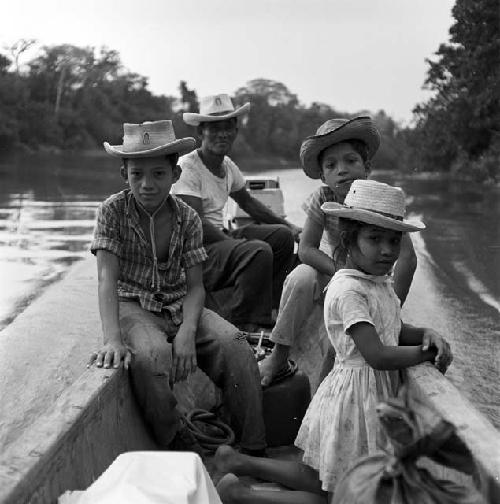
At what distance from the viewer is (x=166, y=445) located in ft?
12.9

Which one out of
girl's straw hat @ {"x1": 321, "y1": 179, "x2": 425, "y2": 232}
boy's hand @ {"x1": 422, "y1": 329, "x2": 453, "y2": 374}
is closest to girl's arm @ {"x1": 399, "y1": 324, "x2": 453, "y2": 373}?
boy's hand @ {"x1": 422, "y1": 329, "x2": 453, "y2": 374}

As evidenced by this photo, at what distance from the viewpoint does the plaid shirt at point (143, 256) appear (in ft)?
13.7

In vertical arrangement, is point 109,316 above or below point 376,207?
below

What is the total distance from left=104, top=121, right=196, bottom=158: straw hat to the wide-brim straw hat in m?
0.70

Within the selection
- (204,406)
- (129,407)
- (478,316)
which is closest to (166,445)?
(129,407)

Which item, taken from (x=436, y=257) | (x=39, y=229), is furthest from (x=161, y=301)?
(x=39, y=229)

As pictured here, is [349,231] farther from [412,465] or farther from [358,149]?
[358,149]

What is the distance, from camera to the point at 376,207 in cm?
322

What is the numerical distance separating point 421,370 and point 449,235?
12.0m

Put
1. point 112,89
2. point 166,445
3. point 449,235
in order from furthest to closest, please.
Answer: point 112,89 → point 449,235 → point 166,445

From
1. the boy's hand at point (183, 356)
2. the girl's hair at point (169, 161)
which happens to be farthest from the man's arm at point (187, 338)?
the girl's hair at point (169, 161)

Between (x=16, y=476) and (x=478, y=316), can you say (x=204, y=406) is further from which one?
(x=478, y=316)

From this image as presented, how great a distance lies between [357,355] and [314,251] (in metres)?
1.55

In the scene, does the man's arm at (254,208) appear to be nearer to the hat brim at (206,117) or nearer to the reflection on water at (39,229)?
the hat brim at (206,117)
